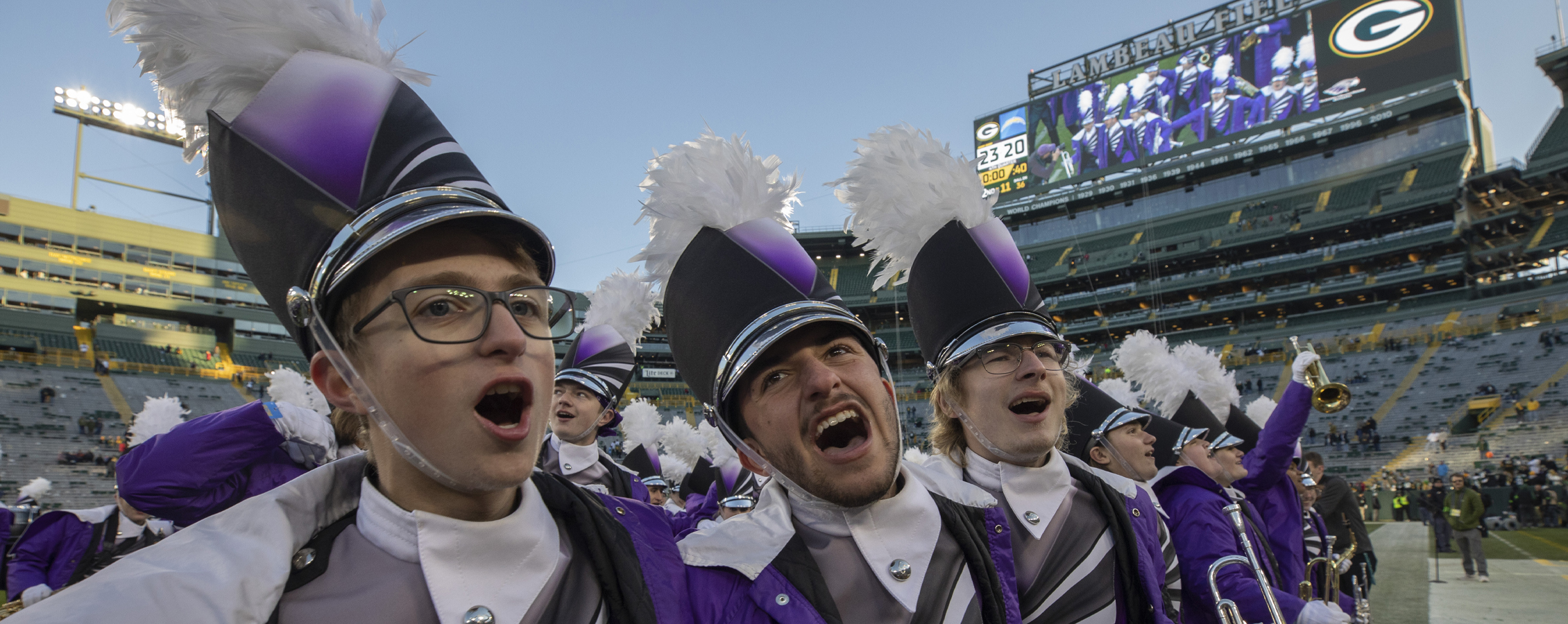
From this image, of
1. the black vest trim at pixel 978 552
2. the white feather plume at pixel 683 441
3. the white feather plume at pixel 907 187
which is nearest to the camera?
the black vest trim at pixel 978 552

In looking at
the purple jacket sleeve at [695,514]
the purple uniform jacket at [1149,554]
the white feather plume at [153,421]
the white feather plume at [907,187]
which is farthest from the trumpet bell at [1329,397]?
the white feather plume at [153,421]

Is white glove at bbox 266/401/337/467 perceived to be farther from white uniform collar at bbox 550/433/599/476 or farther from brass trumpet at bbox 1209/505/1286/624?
brass trumpet at bbox 1209/505/1286/624

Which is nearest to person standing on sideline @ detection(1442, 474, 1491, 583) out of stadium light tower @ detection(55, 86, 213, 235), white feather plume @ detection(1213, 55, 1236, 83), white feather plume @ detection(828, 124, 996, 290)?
white feather plume @ detection(828, 124, 996, 290)

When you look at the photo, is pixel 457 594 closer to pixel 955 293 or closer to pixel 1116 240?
pixel 955 293

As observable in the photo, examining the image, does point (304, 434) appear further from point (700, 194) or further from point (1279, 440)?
point (1279, 440)

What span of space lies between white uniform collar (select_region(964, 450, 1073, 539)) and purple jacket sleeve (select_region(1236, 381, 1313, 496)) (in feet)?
10.2

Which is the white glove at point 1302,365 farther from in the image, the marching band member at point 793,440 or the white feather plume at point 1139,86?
the white feather plume at point 1139,86

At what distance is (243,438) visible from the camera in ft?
7.73

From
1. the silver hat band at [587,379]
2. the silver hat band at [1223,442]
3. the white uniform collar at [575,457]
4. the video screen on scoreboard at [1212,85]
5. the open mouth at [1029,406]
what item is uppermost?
the video screen on scoreboard at [1212,85]

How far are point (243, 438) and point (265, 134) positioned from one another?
1304 mm

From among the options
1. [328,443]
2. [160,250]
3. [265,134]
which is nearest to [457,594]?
[265,134]

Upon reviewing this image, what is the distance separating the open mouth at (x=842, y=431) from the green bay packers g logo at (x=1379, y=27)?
1949 inches

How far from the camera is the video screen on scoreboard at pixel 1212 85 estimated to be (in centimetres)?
3962

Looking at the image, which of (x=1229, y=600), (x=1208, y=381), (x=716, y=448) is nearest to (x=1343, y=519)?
(x=1208, y=381)
